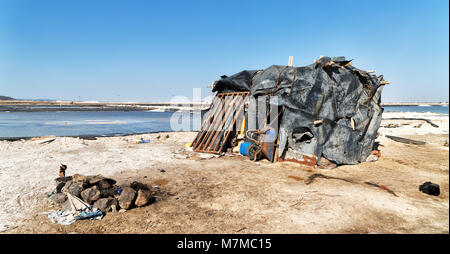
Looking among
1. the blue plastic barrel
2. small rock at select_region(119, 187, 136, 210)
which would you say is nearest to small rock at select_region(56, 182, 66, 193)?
small rock at select_region(119, 187, 136, 210)

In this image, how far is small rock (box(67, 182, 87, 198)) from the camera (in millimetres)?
4984

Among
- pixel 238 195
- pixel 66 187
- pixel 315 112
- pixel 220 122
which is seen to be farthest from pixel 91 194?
pixel 315 112

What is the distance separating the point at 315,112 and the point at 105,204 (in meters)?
7.58

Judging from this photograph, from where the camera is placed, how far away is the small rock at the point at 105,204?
4.68m

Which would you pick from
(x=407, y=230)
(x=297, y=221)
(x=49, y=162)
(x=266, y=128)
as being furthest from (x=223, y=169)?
(x=49, y=162)

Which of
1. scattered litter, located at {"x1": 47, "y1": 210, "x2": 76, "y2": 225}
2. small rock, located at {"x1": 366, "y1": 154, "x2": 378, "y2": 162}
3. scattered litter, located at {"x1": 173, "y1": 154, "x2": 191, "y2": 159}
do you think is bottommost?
scattered litter, located at {"x1": 47, "y1": 210, "x2": 76, "y2": 225}

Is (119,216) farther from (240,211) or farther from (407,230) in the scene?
(407,230)

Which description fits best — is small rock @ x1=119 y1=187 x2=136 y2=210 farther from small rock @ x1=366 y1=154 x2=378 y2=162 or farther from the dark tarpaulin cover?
small rock @ x1=366 y1=154 x2=378 y2=162

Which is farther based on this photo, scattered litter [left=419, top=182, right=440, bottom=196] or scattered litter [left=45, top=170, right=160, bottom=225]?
scattered litter [left=419, top=182, right=440, bottom=196]

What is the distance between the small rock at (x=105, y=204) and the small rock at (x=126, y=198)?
0.54 ft

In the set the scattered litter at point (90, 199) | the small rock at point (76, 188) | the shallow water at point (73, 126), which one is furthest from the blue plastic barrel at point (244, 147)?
the shallow water at point (73, 126)

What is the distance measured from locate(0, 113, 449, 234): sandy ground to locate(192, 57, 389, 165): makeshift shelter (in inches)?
28.4

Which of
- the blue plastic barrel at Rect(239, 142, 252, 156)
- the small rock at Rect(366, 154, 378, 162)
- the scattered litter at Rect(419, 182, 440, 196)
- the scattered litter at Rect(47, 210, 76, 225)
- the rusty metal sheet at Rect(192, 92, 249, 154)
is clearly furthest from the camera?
the rusty metal sheet at Rect(192, 92, 249, 154)
